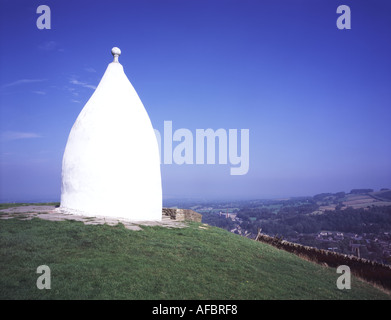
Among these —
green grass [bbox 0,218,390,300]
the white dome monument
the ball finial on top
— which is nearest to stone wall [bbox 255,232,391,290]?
green grass [bbox 0,218,390,300]

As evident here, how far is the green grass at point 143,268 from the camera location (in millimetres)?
4812

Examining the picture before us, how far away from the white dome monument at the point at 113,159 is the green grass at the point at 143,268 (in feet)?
7.69

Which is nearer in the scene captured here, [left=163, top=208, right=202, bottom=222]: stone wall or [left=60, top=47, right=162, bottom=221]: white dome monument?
[left=60, top=47, right=162, bottom=221]: white dome monument

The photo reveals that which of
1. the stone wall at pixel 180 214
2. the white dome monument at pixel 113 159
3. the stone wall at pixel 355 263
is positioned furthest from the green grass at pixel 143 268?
the stone wall at pixel 180 214

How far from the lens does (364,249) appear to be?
13.6 meters

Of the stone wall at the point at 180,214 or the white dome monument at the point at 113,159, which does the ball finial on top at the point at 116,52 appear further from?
the stone wall at the point at 180,214

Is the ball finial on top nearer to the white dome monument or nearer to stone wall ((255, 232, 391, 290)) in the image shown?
the white dome monument

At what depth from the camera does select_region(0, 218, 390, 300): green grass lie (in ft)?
15.8

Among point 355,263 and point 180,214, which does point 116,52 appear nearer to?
point 180,214

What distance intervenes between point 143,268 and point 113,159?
6044 mm

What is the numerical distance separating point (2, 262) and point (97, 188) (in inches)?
213

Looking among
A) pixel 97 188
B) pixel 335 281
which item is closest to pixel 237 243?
pixel 335 281

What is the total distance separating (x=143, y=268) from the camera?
5746mm

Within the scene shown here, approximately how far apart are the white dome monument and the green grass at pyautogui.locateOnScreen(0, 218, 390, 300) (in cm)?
235
